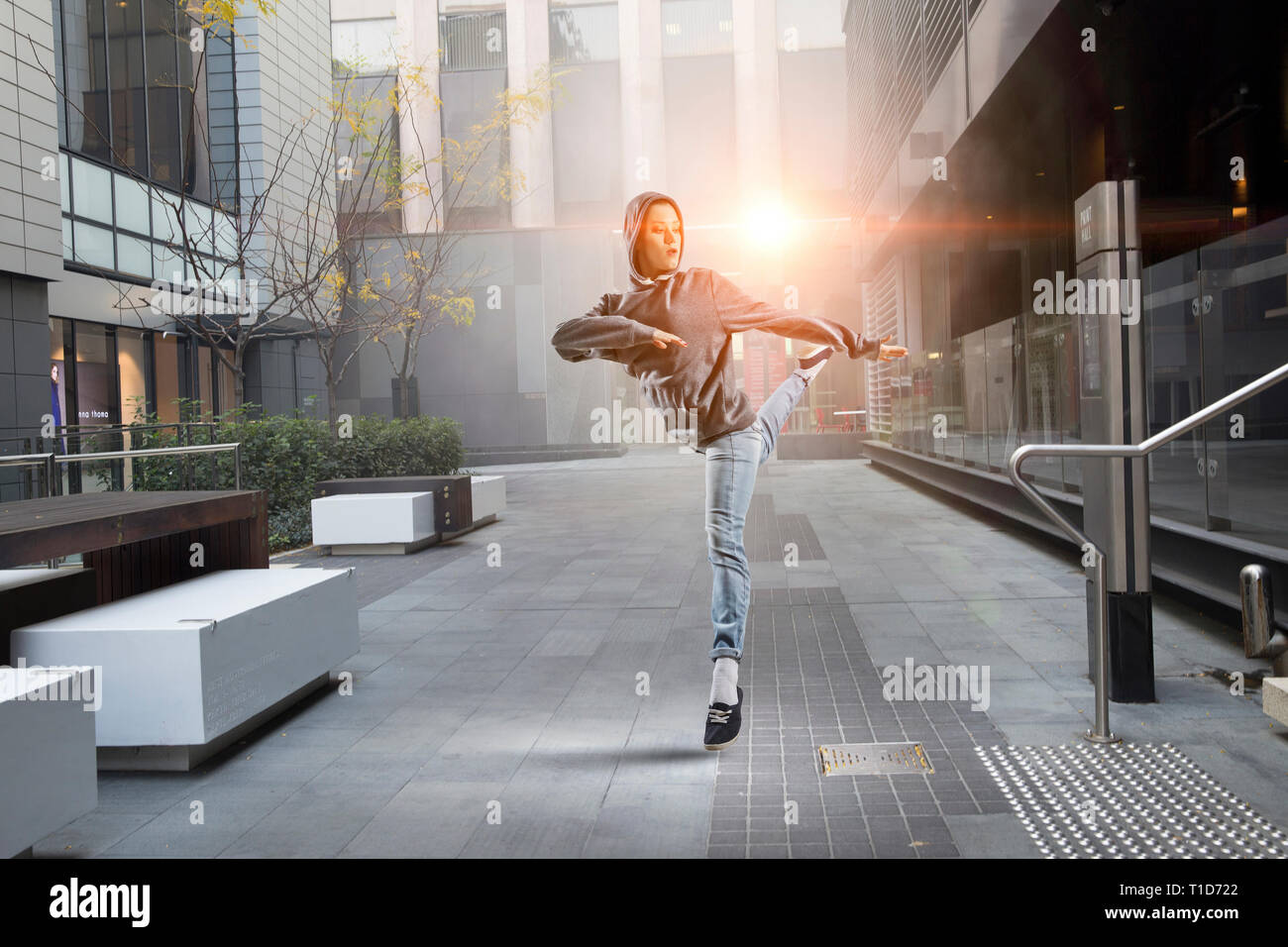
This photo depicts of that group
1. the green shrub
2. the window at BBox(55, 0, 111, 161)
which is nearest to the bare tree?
the green shrub

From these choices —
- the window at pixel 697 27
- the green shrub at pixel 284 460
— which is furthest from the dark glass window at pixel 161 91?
the window at pixel 697 27

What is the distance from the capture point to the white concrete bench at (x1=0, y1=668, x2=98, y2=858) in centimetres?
290

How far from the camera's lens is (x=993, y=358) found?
11867mm

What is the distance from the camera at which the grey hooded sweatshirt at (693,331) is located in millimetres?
3824

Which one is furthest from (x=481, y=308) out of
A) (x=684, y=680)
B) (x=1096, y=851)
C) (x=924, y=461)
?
(x=1096, y=851)

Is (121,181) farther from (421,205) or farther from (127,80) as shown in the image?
(421,205)

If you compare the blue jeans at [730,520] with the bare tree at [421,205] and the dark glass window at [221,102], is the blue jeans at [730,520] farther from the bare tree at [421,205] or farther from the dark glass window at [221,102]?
the dark glass window at [221,102]

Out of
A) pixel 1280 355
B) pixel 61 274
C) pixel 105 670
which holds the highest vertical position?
pixel 61 274

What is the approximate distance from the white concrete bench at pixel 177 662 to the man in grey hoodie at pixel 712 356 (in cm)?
183

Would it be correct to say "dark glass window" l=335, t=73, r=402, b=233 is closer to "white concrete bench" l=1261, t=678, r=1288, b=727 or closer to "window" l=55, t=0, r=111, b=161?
"window" l=55, t=0, r=111, b=161

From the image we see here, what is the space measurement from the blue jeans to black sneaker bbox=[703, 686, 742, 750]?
8.9 inches

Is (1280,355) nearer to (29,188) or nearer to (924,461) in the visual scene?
(924,461)

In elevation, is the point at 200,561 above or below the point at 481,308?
below

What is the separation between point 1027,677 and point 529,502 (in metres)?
12.3
